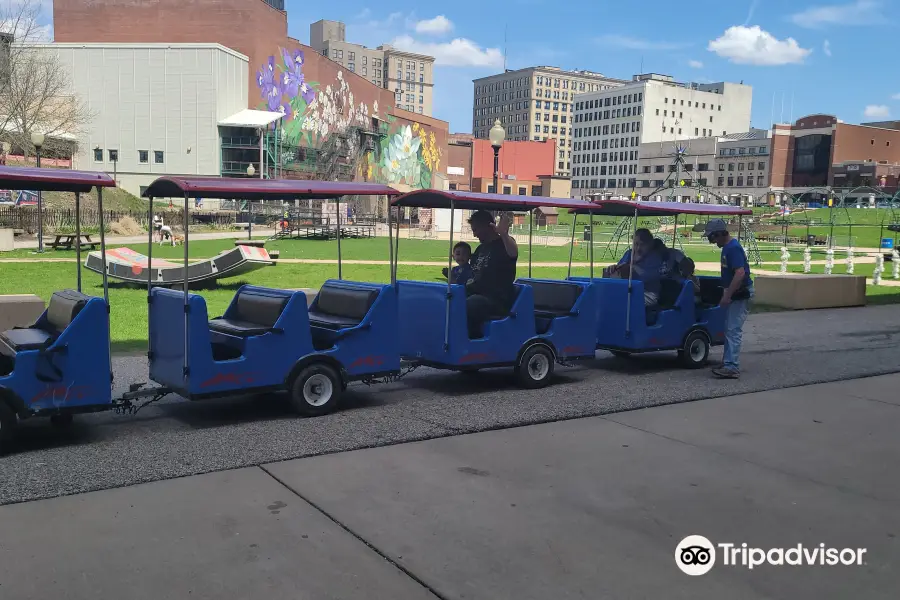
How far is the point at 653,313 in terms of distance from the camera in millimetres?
10031

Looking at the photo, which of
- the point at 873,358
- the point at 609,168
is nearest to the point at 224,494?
the point at 873,358

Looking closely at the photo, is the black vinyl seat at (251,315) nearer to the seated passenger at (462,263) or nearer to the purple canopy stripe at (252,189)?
the purple canopy stripe at (252,189)

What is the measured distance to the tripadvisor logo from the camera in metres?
4.37

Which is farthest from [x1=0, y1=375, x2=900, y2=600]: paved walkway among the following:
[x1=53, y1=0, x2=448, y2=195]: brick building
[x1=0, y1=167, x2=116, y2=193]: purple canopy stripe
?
[x1=53, y1=0, x2=448, y2=195]: brick building

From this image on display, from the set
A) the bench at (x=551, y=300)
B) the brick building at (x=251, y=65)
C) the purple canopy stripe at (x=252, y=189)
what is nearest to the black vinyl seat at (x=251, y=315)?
the purple canopy stripe at (x=252, y=189)

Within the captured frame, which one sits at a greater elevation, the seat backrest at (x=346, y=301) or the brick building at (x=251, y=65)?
the brick building at (x=251, y=65)

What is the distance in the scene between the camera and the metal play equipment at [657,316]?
9789 millimetres

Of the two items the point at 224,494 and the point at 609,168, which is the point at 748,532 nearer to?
the point at 224,494

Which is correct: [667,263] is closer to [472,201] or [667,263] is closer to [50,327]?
[472,201]

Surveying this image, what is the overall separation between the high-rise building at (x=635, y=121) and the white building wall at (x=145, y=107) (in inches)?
4444

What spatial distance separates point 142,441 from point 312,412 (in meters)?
1.52

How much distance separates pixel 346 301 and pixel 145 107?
6471 cm

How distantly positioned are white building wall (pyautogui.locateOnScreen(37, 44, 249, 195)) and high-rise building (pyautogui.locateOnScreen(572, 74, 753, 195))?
11289 centimetres

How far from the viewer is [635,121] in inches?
6683
